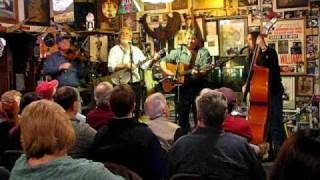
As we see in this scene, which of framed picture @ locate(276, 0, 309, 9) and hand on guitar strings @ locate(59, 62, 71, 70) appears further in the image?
framed picture @ locate(276, 0, 309, 9)

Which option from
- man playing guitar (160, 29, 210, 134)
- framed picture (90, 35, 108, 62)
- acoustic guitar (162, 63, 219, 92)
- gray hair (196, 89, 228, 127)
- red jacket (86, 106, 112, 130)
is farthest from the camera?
framed picture (90, 35, 108, 62)

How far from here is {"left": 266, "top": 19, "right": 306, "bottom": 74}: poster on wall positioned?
8.50 meters

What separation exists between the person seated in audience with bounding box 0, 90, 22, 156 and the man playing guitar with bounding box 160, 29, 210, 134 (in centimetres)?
388

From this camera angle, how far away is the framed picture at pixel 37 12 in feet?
28.5

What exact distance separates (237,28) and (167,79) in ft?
4.98

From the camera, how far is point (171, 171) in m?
3.30

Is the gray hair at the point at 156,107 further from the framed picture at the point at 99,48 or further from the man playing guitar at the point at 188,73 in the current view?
the framed picture at the point at 99,48

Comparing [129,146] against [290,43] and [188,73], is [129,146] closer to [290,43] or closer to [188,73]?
[188,73]

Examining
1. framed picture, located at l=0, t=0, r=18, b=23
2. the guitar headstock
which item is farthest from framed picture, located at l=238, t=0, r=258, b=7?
framed picture, located at l=0, t=0, r=18, b=23

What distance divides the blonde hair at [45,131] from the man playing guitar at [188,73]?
5820mm

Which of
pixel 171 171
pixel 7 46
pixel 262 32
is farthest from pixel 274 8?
pixel 171 171

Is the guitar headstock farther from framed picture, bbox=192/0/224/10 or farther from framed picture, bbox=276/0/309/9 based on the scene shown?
framed picture, bbox=192/0/224/10

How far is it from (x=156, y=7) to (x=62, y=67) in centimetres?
288

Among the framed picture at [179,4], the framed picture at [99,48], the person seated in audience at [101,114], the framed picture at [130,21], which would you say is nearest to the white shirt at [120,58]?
the framed picture at [99,48]
